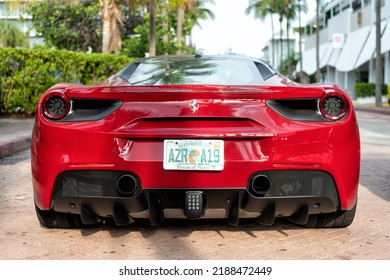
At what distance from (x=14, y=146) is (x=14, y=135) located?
1655 mm

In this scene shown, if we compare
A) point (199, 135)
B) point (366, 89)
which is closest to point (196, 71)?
point (199, 135)

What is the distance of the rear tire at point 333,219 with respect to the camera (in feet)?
14.2

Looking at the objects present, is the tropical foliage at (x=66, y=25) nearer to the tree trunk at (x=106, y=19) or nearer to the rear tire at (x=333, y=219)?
the tree trunk at (x=106, y=19)

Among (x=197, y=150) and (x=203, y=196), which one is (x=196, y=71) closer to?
(x=197, y=150)

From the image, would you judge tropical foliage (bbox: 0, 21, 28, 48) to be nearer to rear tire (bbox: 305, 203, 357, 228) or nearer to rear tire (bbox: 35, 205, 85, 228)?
rear tire (bbox: 35, 205, 85, 228)

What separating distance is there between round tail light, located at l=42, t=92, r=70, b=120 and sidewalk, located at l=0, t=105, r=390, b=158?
18.9 feet

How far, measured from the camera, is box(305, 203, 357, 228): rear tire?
4.32 meters

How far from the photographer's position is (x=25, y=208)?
5395 mm

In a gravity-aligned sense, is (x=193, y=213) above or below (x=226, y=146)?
below

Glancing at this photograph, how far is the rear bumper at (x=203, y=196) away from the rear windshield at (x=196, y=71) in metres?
0.74

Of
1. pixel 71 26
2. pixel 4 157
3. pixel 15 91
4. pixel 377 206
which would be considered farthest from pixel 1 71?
pixel 71 26

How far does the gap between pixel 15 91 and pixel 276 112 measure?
12923 millimetres
